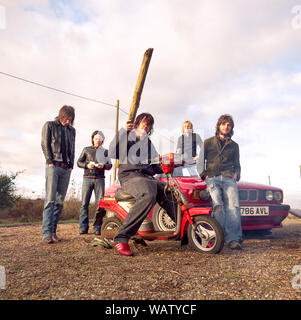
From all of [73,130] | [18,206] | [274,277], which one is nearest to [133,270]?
[274,277]

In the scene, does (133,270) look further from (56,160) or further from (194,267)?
(56,160)

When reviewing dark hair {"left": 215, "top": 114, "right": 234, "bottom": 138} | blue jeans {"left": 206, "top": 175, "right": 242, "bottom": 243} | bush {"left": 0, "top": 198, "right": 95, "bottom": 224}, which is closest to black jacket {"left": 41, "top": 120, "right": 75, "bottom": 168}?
blue jeans {"left": 206, "top": 175, "right": 242, "bottom": 243}

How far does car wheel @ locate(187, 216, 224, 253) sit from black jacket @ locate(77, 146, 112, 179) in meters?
2.84

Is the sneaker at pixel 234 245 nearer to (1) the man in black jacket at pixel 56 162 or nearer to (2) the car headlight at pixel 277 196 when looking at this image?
(2) the car headlight at pixel 277 196

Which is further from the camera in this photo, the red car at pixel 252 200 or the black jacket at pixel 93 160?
the black jacket at pixel 93 160

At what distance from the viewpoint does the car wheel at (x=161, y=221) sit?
385 cm

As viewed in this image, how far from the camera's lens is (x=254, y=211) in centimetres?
449

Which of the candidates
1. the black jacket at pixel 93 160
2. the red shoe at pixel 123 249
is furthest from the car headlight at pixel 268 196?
the black jacket at pixel 93 160

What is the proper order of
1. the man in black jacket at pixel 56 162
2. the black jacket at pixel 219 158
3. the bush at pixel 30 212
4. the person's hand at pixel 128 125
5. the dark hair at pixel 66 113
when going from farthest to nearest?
1. the bush at pixel 30 212
2. the dark hair at pixel 66 113
3. the man in black jacket at pixel 56 162
4. the black jacket at pixel 219 158
5. the person's hand at pixel 128 125

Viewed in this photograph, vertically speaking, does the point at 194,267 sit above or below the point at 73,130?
below

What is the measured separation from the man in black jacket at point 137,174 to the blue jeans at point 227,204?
77 centimetres

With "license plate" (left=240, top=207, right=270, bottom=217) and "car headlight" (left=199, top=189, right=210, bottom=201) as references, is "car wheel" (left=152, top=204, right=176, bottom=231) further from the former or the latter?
"license plate" (left=240, top=207, right=270, bottom=217)
